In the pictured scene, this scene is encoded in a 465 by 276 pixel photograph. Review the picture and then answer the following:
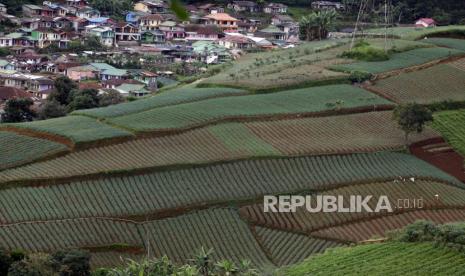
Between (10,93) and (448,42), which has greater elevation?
(448,42)

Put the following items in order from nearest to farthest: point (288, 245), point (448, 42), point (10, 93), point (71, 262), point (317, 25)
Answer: point (71, 262), point (288, 245), point (10, 93), point (448, 42), point (317, 25)

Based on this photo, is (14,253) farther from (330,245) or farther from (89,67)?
(89,67)

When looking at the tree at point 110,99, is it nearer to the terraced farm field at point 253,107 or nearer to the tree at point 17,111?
the tree at point 17,111

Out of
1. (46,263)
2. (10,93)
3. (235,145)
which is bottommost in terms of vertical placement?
(46,263)

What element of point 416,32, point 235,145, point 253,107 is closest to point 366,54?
point 416,32

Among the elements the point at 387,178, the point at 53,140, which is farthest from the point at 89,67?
the point at 387,178

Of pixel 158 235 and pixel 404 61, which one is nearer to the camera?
pixel 158 235

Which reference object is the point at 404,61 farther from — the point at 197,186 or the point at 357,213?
the point at 197,186

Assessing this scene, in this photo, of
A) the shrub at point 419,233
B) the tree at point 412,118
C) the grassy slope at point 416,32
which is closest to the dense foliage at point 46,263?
the shrub at point 419,233
